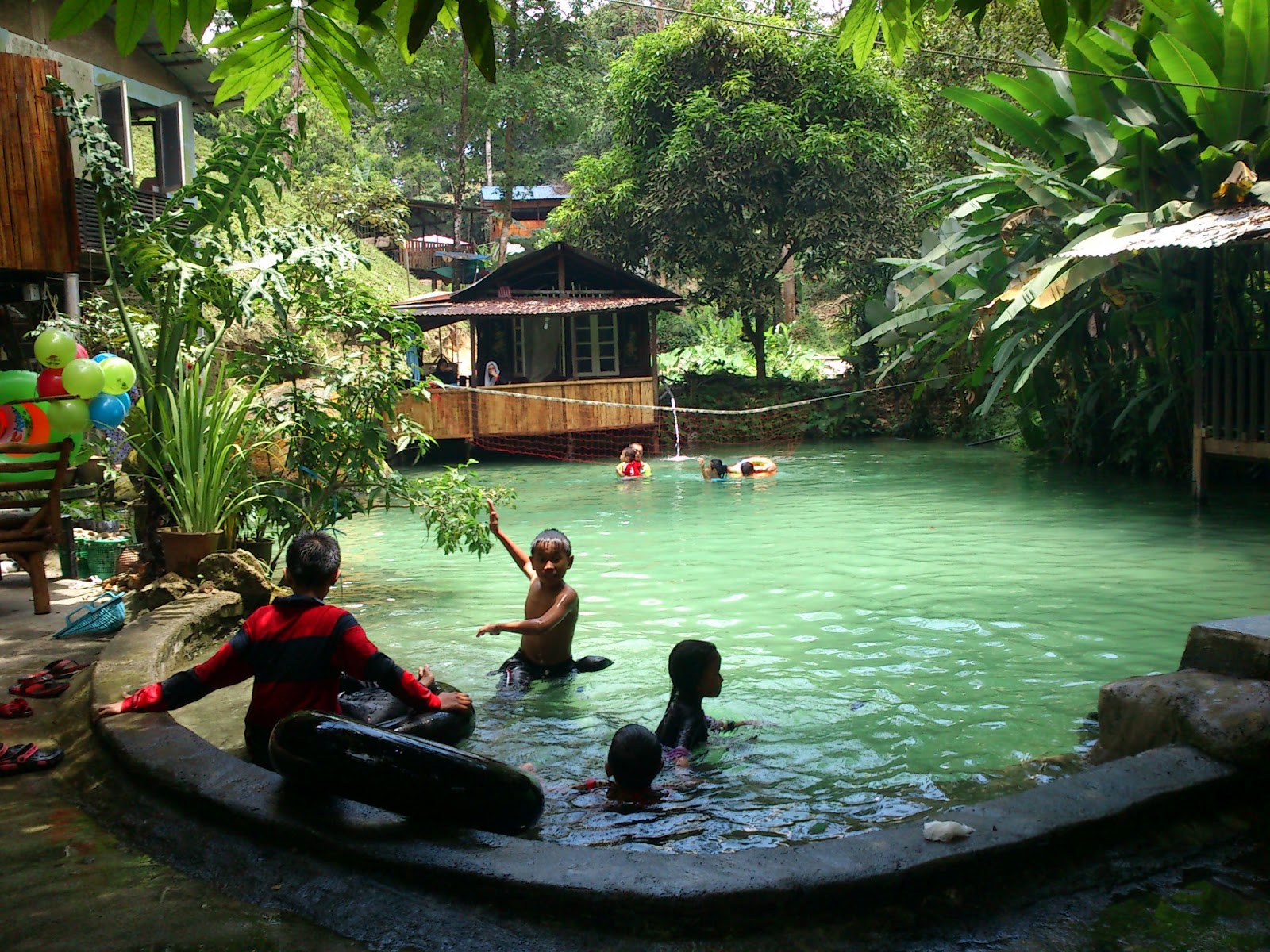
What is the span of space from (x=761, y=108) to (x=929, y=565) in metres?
17.1

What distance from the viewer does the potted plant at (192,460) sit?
7.64 m

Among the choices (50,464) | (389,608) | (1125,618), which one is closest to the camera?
(50,464)

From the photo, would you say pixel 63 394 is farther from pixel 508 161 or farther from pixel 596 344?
pixel 508 161

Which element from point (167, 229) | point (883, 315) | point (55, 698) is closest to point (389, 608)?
point (167, 229)

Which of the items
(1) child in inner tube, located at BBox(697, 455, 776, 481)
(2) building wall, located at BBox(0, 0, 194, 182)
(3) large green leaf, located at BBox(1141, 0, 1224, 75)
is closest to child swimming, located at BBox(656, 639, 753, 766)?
(3) large green leaf, located at BBox(1141, 0, 1224, 75)

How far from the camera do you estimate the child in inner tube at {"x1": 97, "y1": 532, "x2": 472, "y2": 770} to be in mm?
4070

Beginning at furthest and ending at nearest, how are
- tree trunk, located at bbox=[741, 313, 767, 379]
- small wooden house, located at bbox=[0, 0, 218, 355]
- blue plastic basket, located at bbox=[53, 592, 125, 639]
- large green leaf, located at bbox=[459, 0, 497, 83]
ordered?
tree trunk, located at bbox=[741, 313, 767, 379] → small wooden house, located at bbox=[0, 0, 218, 355] → blue plastic basket, located at bbox=[53, 592, 125, 639] → large green leaf, located at bbox=[459, 0, 497, 83]

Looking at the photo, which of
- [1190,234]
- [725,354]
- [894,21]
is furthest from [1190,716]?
[725,354]

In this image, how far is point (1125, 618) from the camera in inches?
328

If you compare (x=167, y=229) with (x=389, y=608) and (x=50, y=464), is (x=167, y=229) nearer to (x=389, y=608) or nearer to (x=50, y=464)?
(x=50, y=464)

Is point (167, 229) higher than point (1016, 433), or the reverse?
point (167, 229)

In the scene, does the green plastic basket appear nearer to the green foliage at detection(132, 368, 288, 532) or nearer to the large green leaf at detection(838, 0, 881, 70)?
the green foliage at detection(132, 368, 288, 532)

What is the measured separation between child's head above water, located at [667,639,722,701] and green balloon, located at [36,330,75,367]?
16.7ft

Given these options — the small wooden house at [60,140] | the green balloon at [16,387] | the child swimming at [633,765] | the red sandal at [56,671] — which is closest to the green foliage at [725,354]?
the small wooden house at [60,140]
